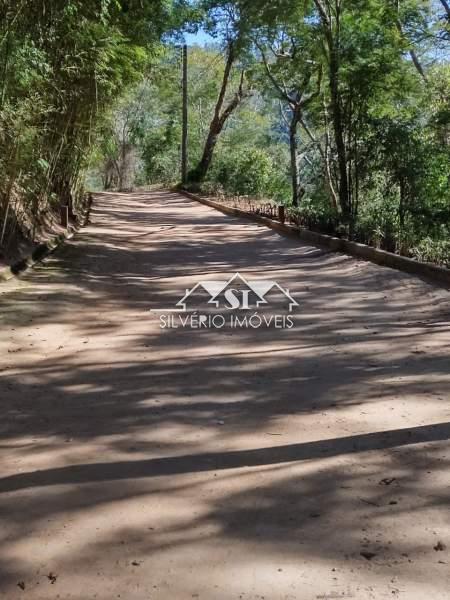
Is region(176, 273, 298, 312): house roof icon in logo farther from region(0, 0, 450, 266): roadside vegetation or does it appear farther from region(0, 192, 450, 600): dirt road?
region(0, 0, 450, 266): roadside vegetation

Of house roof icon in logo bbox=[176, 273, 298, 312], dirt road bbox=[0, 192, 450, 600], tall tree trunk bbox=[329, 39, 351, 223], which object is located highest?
tall tree trunk bbox=[329, 39, 351, 223]

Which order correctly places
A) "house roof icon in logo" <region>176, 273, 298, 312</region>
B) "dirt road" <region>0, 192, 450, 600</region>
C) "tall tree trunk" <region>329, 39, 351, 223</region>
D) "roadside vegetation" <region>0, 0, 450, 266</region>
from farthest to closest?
"tall tree trunk" <region>329, 39, 351, 223</region> < "roadside vegetation" <region>0, 0, 450, 266</region> < "house roof icon in logo" <region>176, 273, 298, 312</region> < "dirt road" <region>0, 192, 450, 600</region>

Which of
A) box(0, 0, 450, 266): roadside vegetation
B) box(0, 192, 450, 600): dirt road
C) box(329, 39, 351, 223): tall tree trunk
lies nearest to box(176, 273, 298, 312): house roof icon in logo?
box(0, 192, 450, 600): dirt road

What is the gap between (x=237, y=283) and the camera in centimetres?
877

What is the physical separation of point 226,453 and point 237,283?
531 cm

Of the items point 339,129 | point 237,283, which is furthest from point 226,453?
point 339,129

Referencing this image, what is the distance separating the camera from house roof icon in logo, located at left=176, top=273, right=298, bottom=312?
7746mm

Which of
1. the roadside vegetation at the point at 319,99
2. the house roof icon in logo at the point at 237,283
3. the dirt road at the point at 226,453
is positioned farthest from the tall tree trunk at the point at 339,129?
the dirt road at the point at 226,453

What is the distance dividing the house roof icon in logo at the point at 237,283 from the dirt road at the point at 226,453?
437 mm

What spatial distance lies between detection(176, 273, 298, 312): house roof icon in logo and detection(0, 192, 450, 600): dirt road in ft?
1.43

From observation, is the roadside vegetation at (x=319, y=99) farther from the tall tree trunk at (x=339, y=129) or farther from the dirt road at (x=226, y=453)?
the dirt road at (x=226, y=453)

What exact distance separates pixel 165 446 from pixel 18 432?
0.90 metres

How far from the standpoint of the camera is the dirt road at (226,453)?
8.11 feet

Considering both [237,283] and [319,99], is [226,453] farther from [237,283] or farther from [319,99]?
[319,99]
